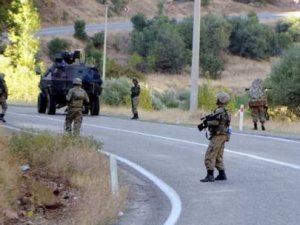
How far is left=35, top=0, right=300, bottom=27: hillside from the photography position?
8638 centimetres

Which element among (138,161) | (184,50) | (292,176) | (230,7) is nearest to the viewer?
(292,176)

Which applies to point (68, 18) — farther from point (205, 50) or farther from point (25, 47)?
point (25, 47)

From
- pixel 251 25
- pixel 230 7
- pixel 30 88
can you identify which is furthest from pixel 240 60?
pixel 30 88

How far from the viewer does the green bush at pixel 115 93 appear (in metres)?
42.2

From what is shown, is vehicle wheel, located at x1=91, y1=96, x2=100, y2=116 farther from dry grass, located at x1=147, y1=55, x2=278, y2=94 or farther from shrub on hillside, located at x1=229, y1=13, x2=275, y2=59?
shrub on hillside, located at x1=229, y1=13, x2=275, y2=59

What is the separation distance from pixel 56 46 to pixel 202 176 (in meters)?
58.1

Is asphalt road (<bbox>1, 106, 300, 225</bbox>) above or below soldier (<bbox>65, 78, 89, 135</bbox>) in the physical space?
below

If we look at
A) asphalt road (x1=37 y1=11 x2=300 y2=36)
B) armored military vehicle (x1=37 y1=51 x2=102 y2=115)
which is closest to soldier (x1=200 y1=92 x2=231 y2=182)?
armored military vehicle (x1=37 y1=51 x2=102 y2=115)

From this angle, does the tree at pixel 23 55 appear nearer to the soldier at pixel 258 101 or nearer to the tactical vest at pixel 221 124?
the soldier at pixel 258 101

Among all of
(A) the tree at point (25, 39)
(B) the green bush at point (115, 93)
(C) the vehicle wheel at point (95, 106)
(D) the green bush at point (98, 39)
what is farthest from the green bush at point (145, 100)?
(D) the green bush at point (98, 39)

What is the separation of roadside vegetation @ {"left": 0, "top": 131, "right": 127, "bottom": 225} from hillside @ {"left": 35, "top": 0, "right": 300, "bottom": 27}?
60.2 m

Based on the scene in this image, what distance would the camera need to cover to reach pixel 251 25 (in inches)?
3083

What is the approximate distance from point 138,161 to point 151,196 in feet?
13.3

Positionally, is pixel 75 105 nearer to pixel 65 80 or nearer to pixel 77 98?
pixel 77 98
